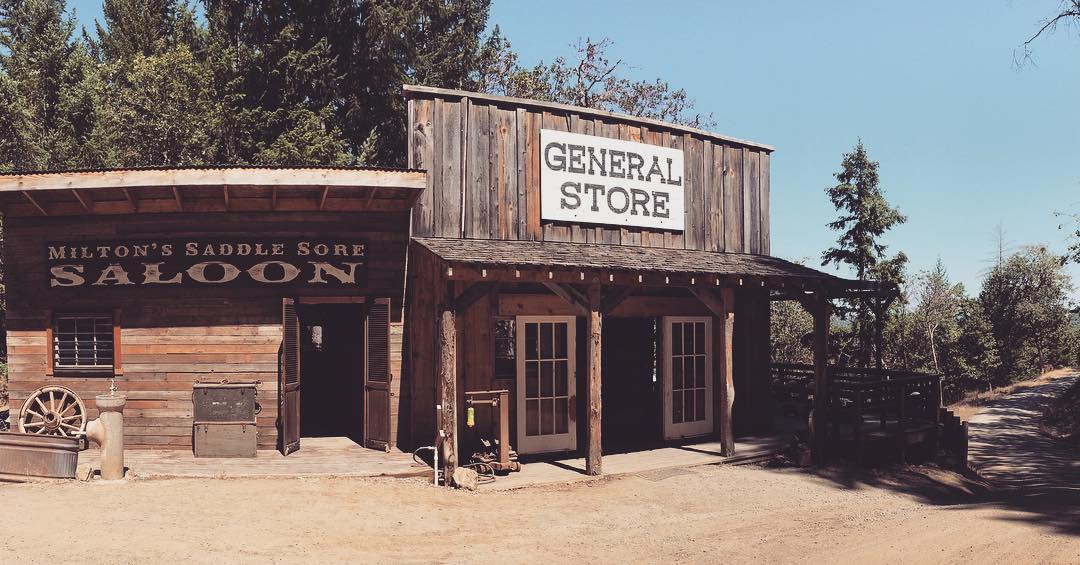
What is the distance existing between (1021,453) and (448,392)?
45.1ft

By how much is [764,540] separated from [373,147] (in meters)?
21.5

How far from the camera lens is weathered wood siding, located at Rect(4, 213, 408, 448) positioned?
998 centimetres

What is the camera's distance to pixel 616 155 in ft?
38.3

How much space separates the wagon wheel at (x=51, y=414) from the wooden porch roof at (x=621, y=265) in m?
5.67

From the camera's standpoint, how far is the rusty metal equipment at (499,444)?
364 inches

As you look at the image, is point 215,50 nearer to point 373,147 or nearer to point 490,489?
point 373,147

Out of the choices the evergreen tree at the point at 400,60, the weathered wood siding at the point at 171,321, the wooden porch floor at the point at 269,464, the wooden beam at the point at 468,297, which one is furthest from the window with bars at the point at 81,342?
the evergreen tree at the point at 400,60

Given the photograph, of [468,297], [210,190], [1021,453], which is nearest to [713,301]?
[468,297]

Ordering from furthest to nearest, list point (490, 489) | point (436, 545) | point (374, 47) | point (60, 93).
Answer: point (60, 93) < point (374, 47) < point (490, 489) < point (436, 545)

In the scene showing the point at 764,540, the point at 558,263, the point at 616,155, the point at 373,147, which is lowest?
the point at 764,540

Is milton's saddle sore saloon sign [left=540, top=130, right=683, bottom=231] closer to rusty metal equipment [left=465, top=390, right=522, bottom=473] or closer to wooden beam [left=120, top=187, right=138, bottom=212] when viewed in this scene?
rusty metal equipment [left=465, top=390, right=522, bottom=473]

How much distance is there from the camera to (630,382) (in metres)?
12.4

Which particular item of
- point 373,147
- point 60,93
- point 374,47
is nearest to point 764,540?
point 373,147

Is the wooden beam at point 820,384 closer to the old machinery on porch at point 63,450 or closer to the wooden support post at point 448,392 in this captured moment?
the wooden support post at point 448,392
